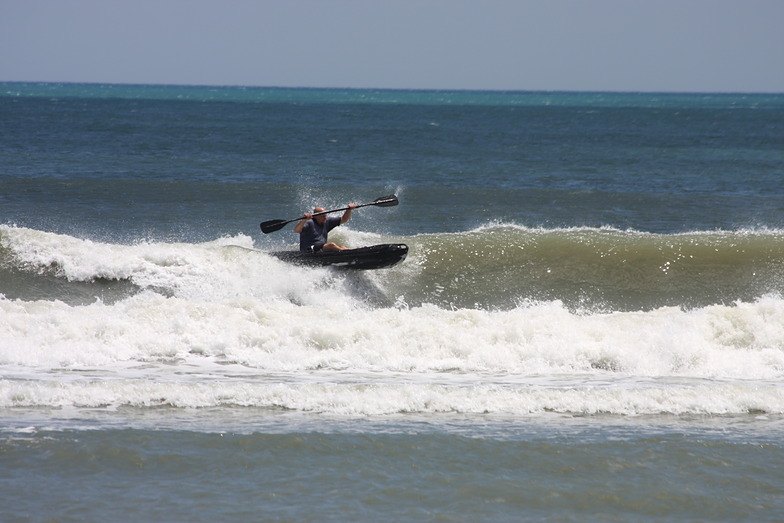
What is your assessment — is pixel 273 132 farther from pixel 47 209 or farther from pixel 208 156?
pixel 47 209

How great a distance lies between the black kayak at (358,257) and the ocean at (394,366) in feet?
0.64

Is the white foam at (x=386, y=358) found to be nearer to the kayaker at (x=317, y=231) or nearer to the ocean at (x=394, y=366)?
the ocean at (x=394, y=366)

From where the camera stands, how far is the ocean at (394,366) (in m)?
6.96

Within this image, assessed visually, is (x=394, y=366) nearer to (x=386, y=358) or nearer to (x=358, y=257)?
(x=386, y=358)

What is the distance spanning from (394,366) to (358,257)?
4.32 metres

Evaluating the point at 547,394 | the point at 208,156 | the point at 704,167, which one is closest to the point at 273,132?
the point at 208,156

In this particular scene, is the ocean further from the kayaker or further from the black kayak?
the kayaker

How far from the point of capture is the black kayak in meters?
14.9

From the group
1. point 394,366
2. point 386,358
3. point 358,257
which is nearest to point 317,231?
point 358,257

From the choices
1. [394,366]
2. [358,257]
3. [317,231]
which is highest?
[317,231]

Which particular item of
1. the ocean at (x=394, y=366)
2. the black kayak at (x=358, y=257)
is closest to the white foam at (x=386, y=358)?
the ocean at (x=394, y=366)

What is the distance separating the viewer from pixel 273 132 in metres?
53.5

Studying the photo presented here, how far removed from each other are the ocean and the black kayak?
0.64ft

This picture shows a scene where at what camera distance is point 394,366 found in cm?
1088
